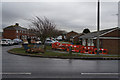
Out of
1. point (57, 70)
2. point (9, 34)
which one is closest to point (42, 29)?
point (57, 70)

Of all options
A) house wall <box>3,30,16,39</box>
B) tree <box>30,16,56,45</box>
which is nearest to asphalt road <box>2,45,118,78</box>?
tree <box>30,16,56,45</box>

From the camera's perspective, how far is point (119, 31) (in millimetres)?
22688

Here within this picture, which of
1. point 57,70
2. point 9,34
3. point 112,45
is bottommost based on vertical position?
point 57,70

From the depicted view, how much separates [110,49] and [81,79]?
17.8 m

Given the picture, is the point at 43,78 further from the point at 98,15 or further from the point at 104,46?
the point at 104,46

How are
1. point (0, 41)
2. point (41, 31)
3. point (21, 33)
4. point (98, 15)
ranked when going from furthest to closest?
point (21, 33) → point (0, 41) → point (41, 31) → point (98, 15)

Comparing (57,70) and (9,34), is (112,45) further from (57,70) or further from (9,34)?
(9,34)

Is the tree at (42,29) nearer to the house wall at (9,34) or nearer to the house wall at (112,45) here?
the house wall at (112,45)

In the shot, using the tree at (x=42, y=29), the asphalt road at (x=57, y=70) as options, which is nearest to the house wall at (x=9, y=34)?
the tree at (x=42, y=29)

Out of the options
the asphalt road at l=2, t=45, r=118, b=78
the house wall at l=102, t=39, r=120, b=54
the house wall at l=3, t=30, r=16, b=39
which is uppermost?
the house wall at l=3, t=30, r=16, b=39

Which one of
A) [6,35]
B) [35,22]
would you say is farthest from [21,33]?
[35,22]

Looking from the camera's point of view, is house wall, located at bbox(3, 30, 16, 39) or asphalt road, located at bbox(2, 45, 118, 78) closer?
asphalt road, located at bbox(2, 45, 118, 78)

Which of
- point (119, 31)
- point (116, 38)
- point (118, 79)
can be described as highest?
point (119, 31)

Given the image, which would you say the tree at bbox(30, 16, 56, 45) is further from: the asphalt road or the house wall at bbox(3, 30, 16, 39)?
the house wall at bbox(3, 30, 16, 39)
